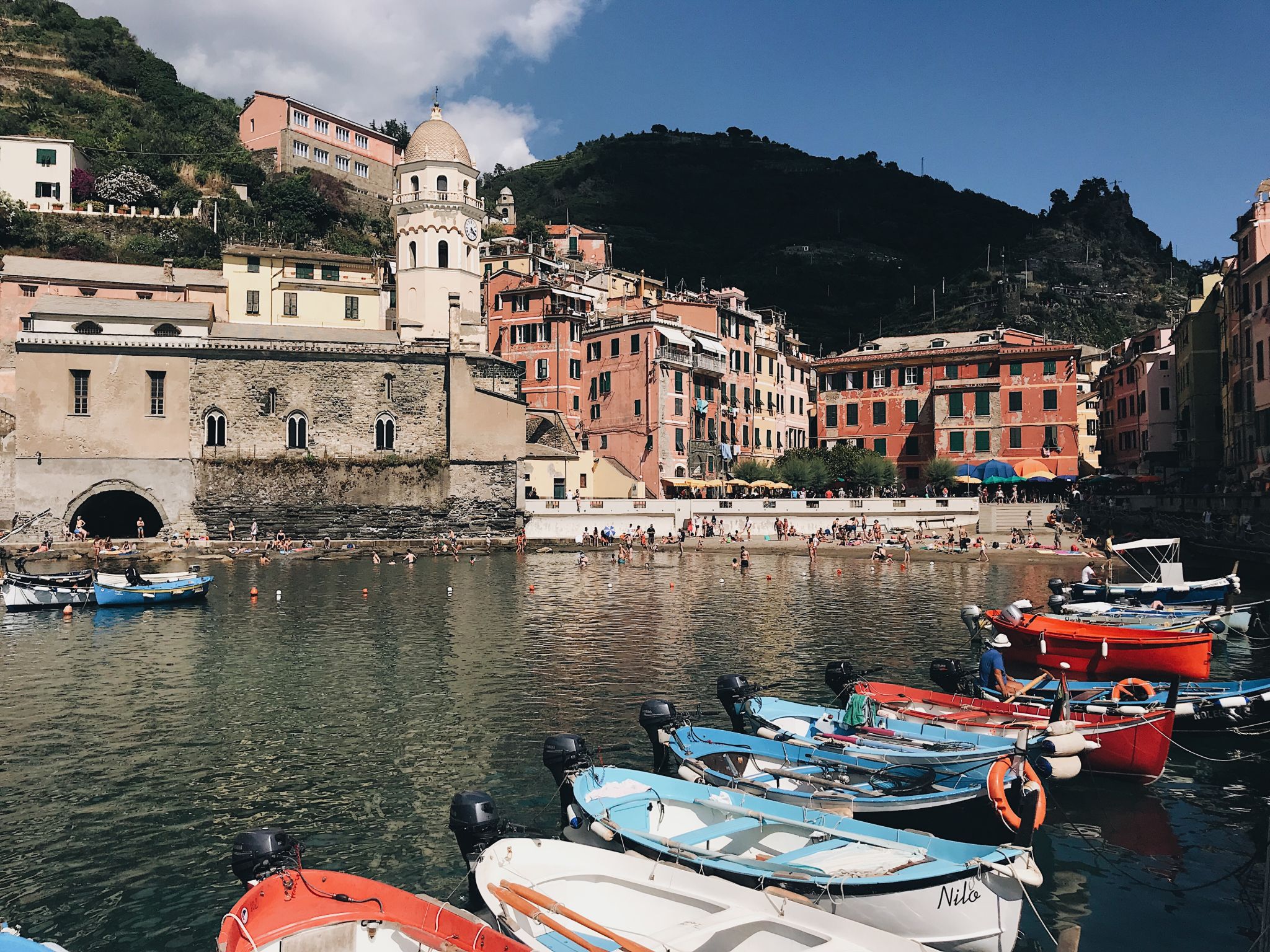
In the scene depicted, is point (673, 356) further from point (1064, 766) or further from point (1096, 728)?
point (1064, 766)

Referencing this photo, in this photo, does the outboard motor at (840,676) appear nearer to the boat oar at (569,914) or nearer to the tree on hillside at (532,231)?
the boat oar at (569,914)

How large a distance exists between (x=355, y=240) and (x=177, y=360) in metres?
39.6

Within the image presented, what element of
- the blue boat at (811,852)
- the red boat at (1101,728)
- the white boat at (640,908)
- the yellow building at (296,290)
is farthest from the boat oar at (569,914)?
the yellow building at (296,290)

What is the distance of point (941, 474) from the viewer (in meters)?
61.6

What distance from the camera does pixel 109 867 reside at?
1216 centimetres

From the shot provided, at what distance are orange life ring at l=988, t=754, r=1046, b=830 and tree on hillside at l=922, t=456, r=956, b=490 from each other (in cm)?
5172

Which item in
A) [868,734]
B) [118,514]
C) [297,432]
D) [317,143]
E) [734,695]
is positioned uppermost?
[317,143]

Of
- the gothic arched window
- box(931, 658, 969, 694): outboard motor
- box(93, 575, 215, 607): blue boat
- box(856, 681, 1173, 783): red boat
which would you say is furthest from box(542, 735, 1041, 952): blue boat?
the gothic arched window

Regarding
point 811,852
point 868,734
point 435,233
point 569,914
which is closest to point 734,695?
point 868,734

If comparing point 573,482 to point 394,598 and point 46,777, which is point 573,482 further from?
point 46,777

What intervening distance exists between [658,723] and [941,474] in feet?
170

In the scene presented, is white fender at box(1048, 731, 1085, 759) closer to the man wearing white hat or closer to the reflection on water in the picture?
the reflection on water

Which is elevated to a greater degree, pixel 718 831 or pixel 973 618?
pixel 973 618

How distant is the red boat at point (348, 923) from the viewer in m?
8.13
